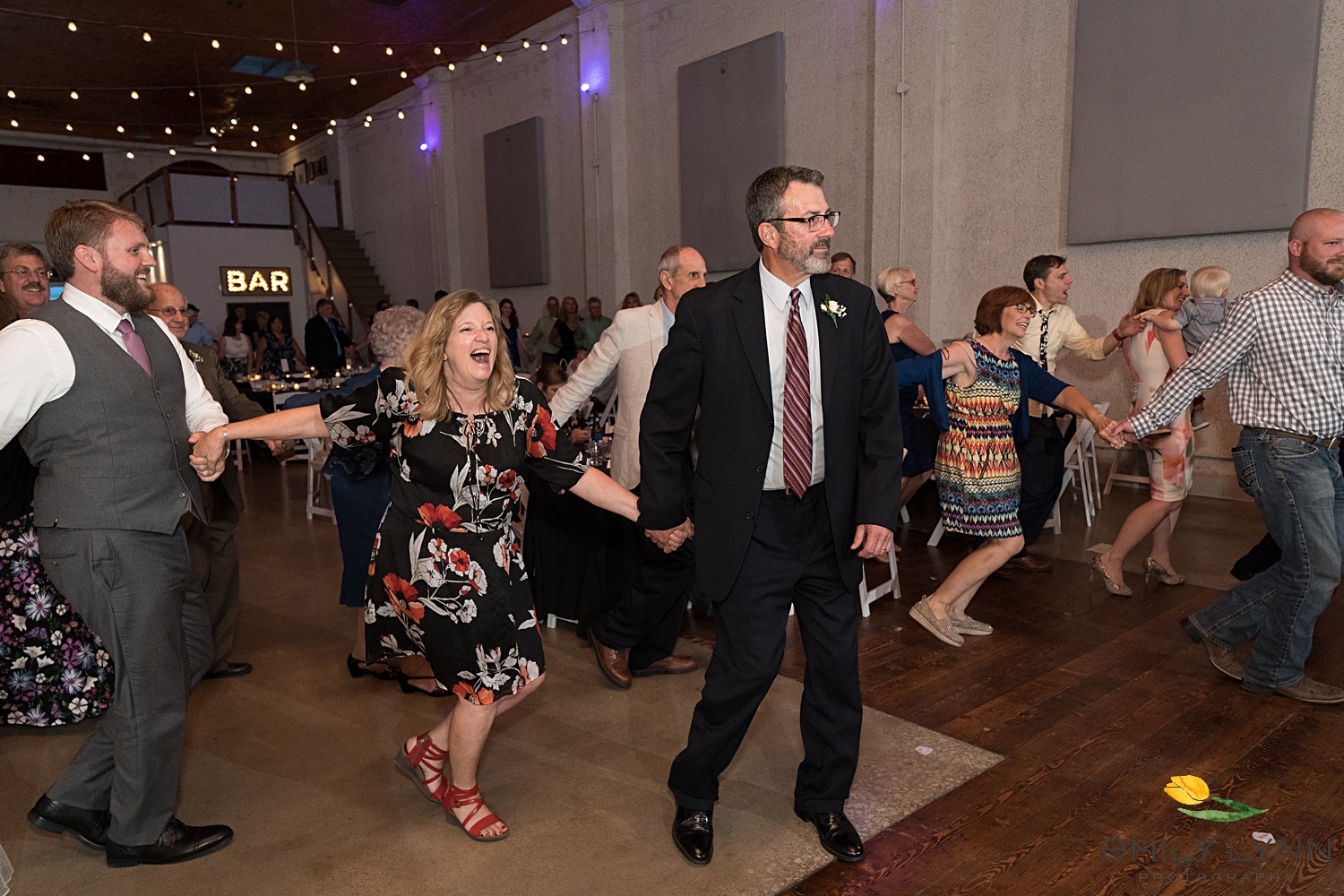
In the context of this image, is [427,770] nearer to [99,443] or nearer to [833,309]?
[99,443]

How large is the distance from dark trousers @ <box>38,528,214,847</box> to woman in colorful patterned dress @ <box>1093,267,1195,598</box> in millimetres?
3681

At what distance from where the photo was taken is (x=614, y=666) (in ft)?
11.4

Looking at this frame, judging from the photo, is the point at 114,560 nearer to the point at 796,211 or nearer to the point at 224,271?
the point at 796,211

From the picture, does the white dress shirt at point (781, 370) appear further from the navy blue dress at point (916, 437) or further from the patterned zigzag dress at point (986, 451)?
the navy blue dress at point (916, 437)

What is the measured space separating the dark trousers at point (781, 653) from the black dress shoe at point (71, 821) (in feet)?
5.01

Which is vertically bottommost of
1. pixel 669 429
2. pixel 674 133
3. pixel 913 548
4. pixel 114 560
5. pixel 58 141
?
pixel 913 548

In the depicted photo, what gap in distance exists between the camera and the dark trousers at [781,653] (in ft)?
7.38

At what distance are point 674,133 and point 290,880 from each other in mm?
9829


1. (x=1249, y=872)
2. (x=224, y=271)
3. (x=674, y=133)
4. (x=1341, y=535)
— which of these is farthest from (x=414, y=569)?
(x=224, y=271)

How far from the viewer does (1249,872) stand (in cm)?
225

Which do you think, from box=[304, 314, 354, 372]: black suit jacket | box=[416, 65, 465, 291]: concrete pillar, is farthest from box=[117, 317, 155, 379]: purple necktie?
box=[416, 65, 465, 291]: concrete pillar

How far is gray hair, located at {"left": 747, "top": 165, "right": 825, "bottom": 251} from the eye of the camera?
7.23ft

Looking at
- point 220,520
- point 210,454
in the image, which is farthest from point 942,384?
point 220,520

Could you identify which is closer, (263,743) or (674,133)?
(263,743)
